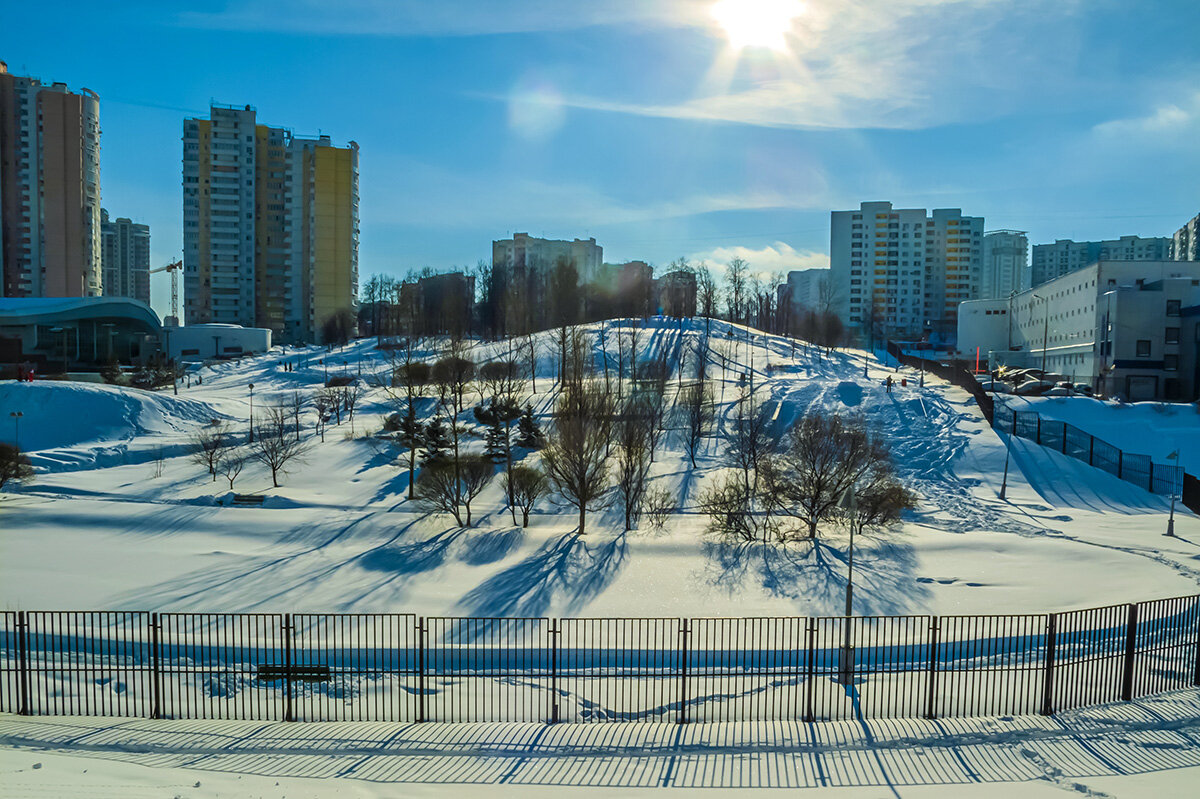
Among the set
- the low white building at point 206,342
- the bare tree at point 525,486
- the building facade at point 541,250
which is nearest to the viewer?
the bare tree at point 525,486

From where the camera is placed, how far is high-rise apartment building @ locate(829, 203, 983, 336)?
120438mm

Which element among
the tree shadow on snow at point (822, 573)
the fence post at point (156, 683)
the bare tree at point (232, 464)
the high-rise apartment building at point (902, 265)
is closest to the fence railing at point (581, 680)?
the fence post at point (156, 683)

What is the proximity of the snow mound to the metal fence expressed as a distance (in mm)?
46040

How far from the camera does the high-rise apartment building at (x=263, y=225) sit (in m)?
104

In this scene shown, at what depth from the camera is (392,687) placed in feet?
38.0

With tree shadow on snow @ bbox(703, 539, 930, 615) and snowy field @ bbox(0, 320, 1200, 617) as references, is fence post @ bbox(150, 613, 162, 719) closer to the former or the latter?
snowy field @ bbox(0, 320, 1200, 617)

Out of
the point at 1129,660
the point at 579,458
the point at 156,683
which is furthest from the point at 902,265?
the point at 156,683

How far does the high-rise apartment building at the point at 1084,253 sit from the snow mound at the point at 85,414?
166899 millimetres

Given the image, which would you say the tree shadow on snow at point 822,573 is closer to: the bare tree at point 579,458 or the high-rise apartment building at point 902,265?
the bare tree at point 579,458

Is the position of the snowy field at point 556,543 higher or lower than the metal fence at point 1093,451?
lower

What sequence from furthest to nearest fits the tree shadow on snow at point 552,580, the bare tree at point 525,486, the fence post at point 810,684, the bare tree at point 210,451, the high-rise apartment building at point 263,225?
the high-rise apartment building at point 263,225 < the bare tree at point 210,451 < the bare tree at point 525,486 < the tree shadow on snow at point 552,580 < the fence post at point 810,684

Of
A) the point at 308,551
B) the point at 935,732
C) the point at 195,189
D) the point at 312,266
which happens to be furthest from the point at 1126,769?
the point at 195,189

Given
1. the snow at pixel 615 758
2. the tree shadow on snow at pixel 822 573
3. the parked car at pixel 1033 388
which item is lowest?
the tree shadow on snow at pixel 822 573

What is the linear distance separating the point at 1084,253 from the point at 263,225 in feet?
566
